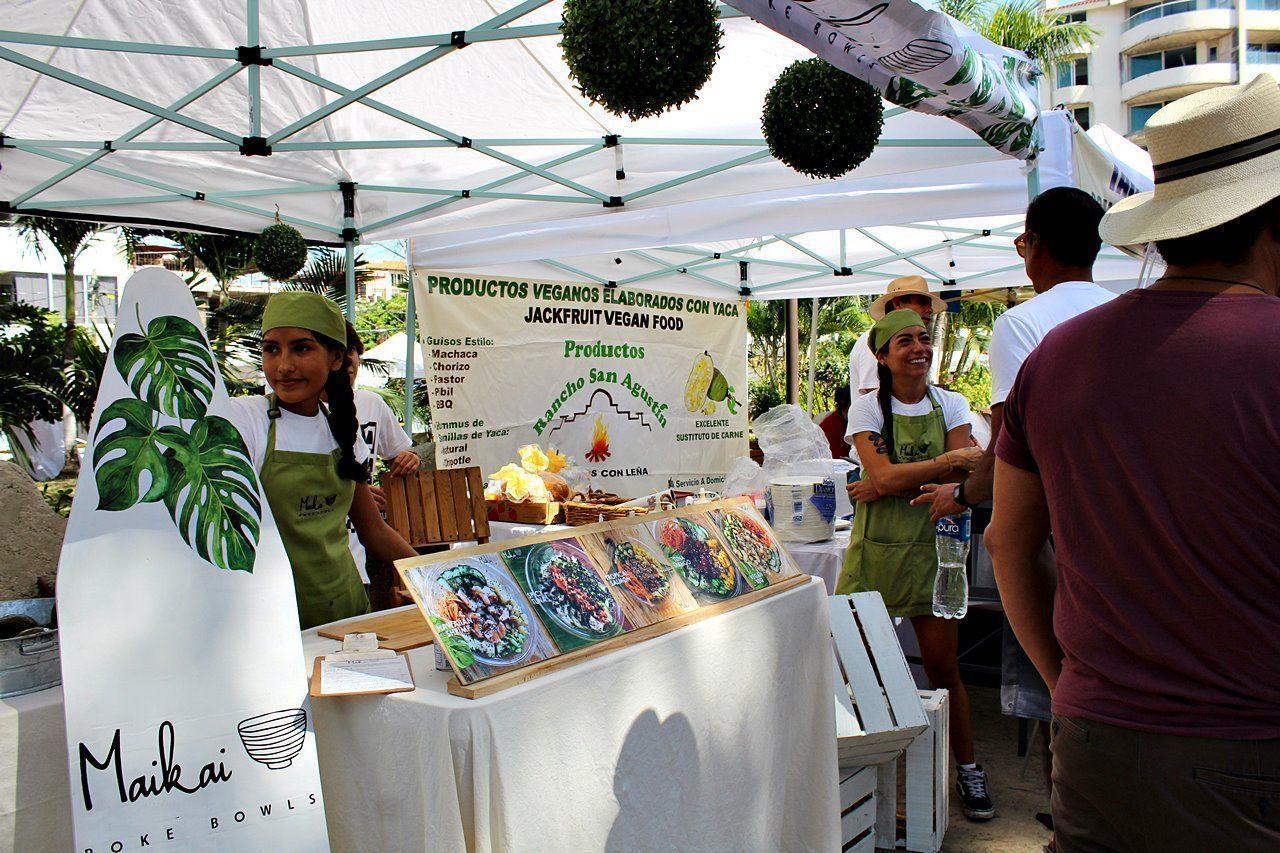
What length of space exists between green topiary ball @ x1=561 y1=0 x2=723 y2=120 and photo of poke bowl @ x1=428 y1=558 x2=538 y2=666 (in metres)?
1.22

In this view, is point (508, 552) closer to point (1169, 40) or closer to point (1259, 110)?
point (1259, 110)

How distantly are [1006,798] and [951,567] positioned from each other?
39.5 inches

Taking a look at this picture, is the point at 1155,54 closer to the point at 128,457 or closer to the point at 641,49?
the point at 641,49

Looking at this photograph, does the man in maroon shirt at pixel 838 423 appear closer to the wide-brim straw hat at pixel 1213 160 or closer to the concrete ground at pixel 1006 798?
the concrete ground at pixel 1006 798

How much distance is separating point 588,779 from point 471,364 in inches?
202

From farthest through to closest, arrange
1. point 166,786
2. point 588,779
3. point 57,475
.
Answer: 1. point 57,475
2. point 588,779
3. point 166,786

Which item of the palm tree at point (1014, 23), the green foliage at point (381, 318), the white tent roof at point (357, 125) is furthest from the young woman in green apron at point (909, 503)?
the palm tree at point (1014, 23)

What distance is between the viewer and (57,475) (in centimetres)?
1595

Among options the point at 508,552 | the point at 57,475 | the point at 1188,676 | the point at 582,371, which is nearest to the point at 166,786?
the point at 508,552

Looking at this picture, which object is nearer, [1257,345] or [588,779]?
[1257,345]

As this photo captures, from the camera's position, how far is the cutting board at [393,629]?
2.21 metres

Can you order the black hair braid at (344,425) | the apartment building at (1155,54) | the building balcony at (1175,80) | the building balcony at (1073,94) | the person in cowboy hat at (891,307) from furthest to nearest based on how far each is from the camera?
1. the building balcony at (1073,94)
2. the building balcony at (1175,80)
3. the apartment building at (1155,54)
4. the person in cowboy hat at (891,307)
5. the black hair braid at (344,425)

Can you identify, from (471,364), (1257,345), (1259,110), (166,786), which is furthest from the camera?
(471,364)

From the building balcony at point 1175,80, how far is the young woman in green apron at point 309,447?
5437 cm
